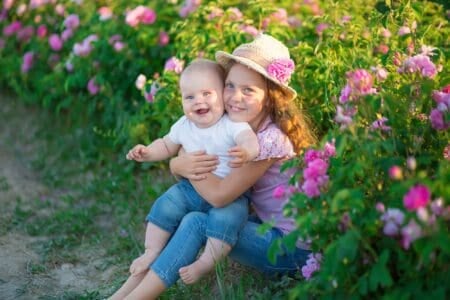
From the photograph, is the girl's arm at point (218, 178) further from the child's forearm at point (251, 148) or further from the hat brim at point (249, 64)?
the hat brim at point (249, 64)

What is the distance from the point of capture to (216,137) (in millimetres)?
3170

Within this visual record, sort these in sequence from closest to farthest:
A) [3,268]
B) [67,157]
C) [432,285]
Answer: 1. [432,285]
2. [3,268]
3. [67,157]

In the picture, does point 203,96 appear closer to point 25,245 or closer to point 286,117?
point 286,117

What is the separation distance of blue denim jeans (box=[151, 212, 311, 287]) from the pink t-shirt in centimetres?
7

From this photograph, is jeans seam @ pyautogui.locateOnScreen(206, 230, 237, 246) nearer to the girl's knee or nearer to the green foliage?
the girl's knee

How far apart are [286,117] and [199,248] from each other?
67 cm

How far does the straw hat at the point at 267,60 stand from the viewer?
3098 mm

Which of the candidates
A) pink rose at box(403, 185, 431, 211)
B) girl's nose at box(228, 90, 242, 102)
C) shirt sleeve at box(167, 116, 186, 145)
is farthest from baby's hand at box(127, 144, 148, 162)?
pink rose at box(403, 185, 431, 211)

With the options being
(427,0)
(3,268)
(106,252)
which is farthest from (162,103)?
(427,0)

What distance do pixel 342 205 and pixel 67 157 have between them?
3322 millimetres

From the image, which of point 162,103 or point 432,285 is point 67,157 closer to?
point 162,103

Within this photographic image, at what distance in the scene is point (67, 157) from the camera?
531 cm

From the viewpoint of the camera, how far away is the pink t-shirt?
3.09 m

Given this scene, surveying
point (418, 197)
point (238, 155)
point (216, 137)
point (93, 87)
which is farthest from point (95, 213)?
point (418, 197)
